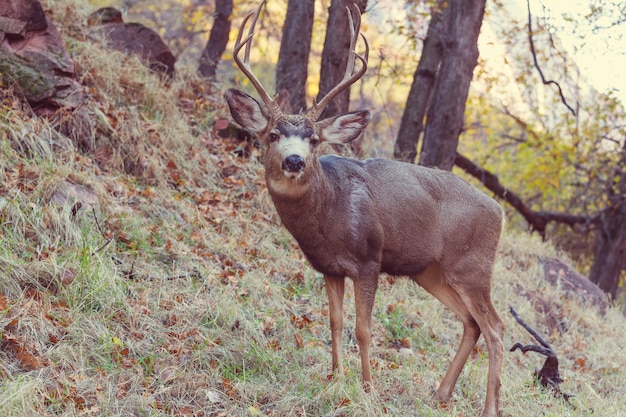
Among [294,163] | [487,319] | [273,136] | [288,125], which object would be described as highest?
[288,125]

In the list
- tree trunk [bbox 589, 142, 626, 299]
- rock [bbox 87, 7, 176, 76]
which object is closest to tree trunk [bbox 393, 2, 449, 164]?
rock [bbox 87, 7, 176, 76]

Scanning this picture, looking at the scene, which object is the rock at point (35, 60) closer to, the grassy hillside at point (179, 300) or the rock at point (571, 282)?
the grassy hillside at point (179, 300)

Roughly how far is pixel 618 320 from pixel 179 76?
7.28 m

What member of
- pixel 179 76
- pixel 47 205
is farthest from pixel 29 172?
pixel 179 76

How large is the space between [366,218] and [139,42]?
673cm

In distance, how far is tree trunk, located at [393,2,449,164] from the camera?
13422mm

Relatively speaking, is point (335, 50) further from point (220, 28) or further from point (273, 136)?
point (273, 136)

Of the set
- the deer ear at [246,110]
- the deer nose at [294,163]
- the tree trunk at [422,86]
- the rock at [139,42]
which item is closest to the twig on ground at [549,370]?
the deer nose at [294,163]

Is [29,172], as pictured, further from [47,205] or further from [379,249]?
[379,249]

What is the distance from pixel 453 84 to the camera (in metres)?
10.8

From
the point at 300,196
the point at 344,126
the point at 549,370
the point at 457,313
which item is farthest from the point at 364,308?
the point at 549,370

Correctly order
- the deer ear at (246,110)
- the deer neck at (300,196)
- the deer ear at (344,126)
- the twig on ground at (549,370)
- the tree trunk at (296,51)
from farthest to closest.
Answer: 1. the tree trunk at (296,51)
2. the twig on ground at (549,370)
3. the deer ear at (344,126)
4. the deer ear at (246,110)
5. the deer neck at (300,196)

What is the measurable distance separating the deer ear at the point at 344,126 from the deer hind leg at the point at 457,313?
4.46 feet

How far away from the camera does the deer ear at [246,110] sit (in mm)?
6156
